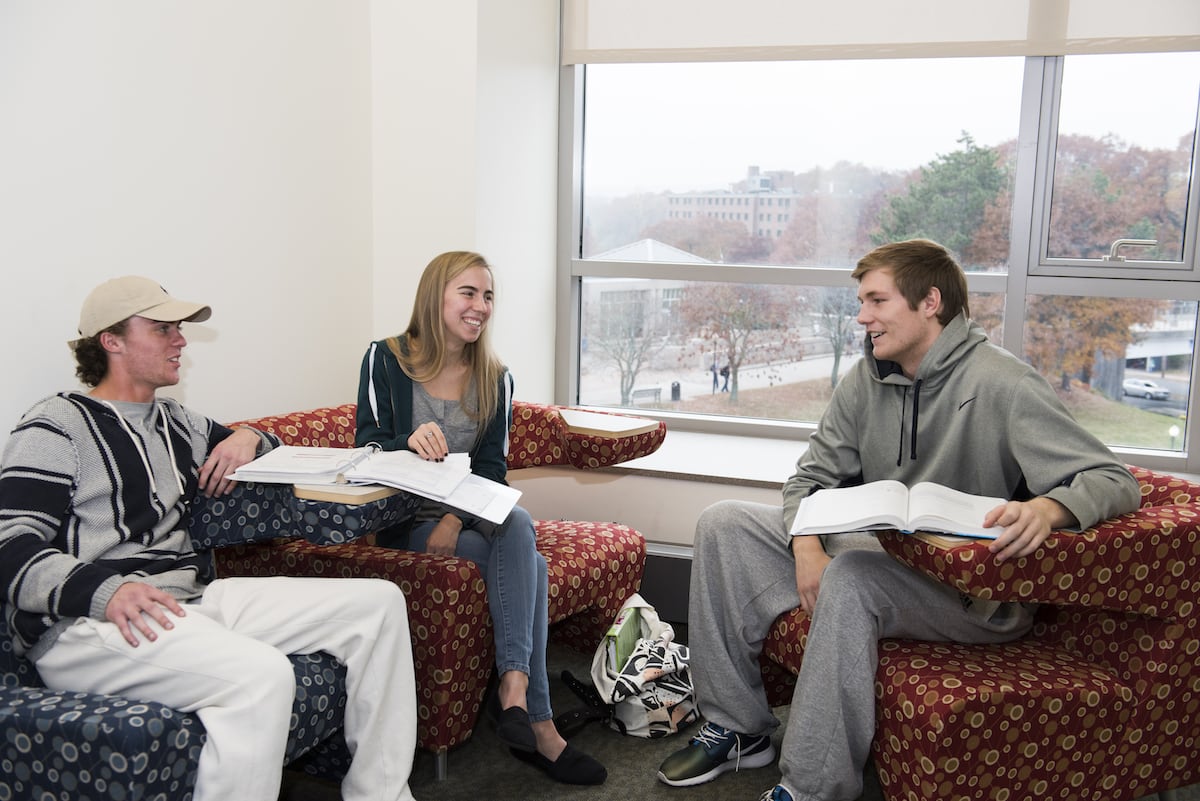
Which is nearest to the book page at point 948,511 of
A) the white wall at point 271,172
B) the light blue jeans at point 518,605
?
the light blue jeans at point 518,605

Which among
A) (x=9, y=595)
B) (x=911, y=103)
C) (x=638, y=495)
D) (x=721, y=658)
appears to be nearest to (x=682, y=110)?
(x=911, y=103)

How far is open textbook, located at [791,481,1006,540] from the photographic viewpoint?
1.88 meters

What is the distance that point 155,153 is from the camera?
2484 mm

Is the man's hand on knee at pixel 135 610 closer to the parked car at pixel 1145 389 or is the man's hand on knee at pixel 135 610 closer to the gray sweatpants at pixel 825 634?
the gray sweatpants at pixel 825 634

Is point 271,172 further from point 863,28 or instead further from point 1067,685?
point 1067,685

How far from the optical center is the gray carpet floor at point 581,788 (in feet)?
7.53

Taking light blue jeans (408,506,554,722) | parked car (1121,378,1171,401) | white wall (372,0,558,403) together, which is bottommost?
light blue jeans (408,506,554,722)

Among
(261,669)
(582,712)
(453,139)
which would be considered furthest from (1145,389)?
(261,669)

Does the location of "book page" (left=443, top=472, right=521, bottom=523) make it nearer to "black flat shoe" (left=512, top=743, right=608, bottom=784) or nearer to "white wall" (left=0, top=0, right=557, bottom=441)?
"black flat shoe" (left=512, top=743, right=608, bottom=784)

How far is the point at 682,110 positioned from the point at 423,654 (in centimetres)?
242

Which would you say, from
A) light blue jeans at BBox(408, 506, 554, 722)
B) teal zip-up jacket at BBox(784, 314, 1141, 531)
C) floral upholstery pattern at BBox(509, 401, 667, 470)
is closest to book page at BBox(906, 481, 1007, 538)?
teal zip-up jacket at BBox(784, 314, 1141, 531)

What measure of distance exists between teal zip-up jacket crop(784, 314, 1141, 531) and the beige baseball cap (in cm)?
143

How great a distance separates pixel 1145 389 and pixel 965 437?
1.65 meters

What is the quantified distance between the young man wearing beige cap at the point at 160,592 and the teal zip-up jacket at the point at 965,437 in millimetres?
1052
